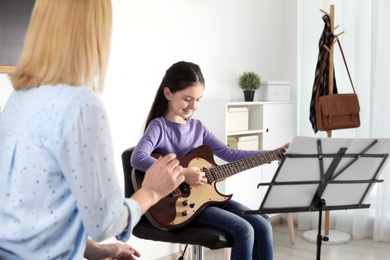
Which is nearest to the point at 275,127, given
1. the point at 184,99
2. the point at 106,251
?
the point at 184,99

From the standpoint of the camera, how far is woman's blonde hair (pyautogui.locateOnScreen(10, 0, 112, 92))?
1.21 metres

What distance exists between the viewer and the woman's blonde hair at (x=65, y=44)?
1214 mm

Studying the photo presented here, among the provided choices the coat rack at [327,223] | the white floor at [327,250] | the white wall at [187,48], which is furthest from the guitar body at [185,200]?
the coat rack at [327,223]

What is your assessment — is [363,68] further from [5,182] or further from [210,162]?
[5,182]

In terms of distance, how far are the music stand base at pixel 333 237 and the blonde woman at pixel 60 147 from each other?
287 centimetres

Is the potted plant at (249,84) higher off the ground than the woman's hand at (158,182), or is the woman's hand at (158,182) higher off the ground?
the potted plant at (249,84)

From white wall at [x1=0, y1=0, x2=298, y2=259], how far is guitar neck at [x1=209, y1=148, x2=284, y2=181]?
0.88m

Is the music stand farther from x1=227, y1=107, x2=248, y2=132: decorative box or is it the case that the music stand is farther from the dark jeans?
x1=227, y1=107, x2=248, y2=132: decorative box

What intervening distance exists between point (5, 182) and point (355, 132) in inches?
129

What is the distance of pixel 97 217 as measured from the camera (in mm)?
1179

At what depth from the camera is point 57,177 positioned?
3.95 ft

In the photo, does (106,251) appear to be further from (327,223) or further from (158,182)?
(327,223)

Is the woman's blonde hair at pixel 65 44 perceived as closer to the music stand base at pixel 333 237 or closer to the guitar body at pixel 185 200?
the guitar body at pixel 185 200

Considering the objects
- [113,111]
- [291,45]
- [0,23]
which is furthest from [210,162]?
[291,45]
